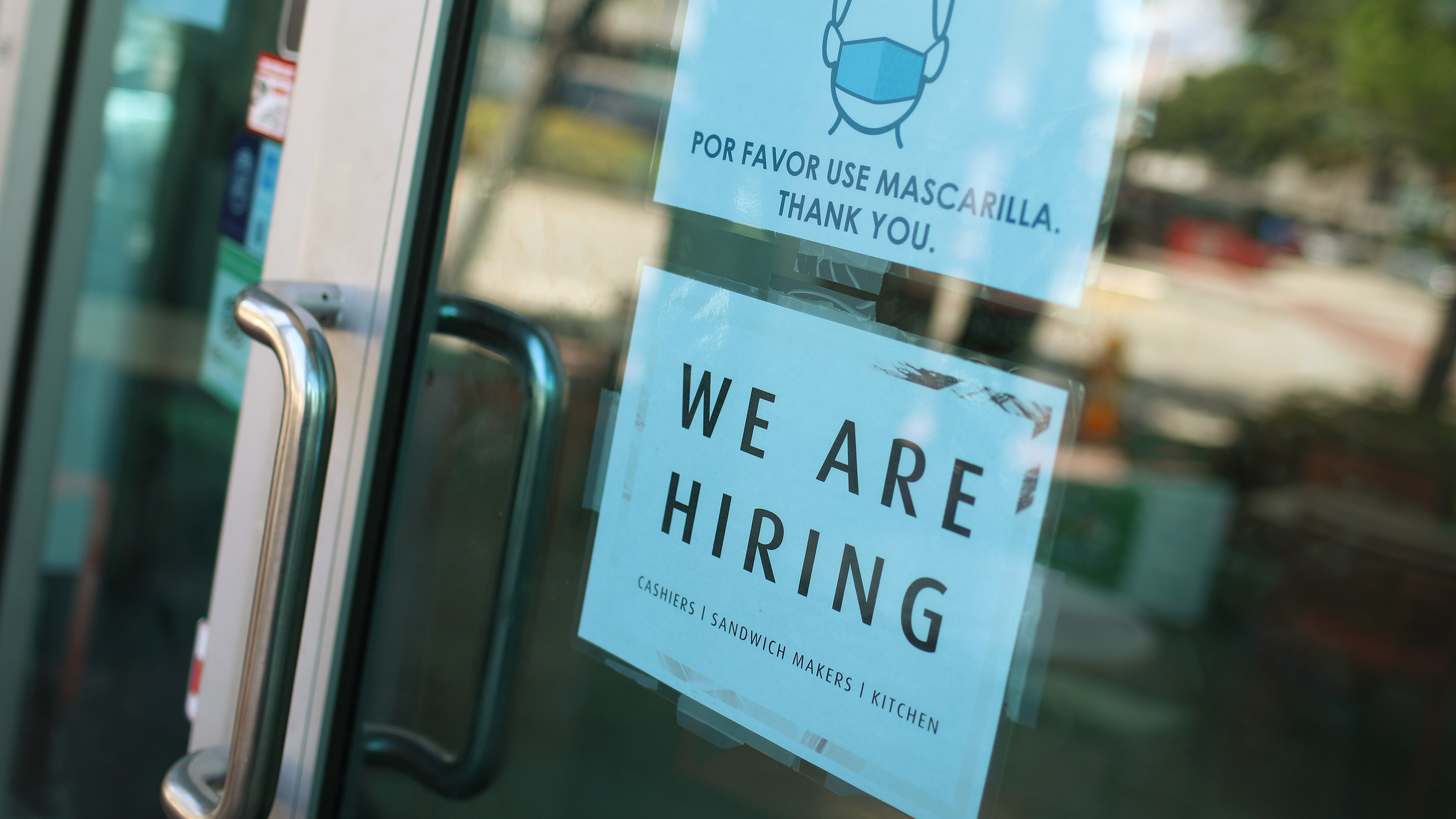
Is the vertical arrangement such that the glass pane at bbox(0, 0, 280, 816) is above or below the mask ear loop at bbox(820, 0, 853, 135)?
below

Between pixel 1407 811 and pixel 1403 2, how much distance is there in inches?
85.2

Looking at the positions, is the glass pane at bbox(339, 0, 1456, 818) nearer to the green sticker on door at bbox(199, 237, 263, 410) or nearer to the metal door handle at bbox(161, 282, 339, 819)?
the metal door handle at bbox(161, 282, 339, 819)

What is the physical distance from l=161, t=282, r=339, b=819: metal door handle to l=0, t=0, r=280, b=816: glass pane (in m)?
0.58

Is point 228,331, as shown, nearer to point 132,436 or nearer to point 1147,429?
point 132,436

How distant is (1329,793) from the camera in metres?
2.68

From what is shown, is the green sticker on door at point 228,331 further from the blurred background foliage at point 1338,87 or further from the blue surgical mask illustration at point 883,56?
the blurred background foliage at point 1338,87

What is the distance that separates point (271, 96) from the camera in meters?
1.24

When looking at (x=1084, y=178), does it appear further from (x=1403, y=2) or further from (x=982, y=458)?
(x=1403, y=2)

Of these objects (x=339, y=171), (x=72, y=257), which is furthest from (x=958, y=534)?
(x=72, y=257)

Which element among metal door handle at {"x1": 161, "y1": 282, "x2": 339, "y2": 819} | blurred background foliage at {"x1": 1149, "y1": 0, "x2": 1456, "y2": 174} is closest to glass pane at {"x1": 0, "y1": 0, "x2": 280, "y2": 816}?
metal door handle at {"x1": 161, "y1": 282, "x2": 339, "y2": 819}

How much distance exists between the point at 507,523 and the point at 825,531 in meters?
0.32

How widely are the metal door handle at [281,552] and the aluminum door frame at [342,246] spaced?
2.8 inches

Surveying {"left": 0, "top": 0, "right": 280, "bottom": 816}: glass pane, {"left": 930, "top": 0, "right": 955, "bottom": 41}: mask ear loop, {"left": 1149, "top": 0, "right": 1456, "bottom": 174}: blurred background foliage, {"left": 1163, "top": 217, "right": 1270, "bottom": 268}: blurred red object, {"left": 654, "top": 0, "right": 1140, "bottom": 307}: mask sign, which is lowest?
{"left": 0, "top": 0, "right": 280, "bottom": 816}: glass pane

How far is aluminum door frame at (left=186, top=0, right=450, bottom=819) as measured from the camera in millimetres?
922
